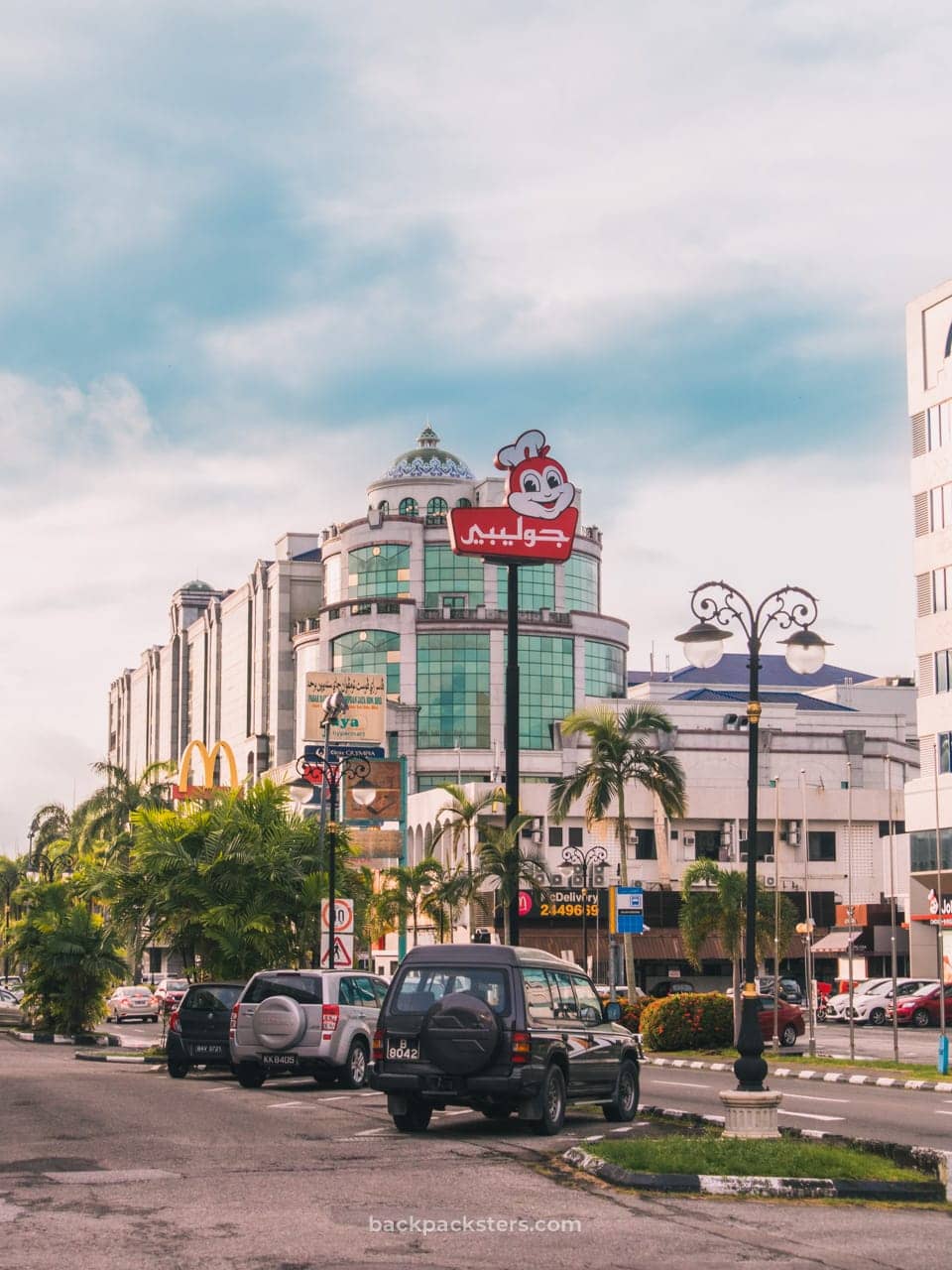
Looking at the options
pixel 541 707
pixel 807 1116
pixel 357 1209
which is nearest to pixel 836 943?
pixel 541 707

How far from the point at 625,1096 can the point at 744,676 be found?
137113 millimetres

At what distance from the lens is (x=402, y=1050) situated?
17672mm

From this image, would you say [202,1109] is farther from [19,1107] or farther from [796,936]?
[796,936]

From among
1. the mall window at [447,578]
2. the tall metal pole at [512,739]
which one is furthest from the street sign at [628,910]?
the mall window at [447,578]

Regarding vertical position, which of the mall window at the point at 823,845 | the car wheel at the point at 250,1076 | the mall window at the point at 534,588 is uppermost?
the mall window at the point at 534,588

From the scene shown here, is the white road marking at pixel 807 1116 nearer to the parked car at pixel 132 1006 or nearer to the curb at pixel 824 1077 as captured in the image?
the curb at pixel 824 1077

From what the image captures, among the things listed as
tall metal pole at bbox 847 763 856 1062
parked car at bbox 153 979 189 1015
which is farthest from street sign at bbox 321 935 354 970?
parked car at bbox 153 979 189 1015

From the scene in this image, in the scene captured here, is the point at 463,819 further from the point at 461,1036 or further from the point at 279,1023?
the point at 461,1036

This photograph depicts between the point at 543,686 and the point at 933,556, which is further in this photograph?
the point at 543,686

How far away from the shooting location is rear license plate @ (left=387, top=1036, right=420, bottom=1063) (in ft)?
57.7

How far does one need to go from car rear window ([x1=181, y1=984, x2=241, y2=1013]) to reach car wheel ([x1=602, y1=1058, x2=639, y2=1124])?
1121cm

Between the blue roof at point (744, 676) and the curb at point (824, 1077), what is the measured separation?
109295mm

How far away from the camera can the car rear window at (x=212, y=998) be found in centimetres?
2941

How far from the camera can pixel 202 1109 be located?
21.4 meters
